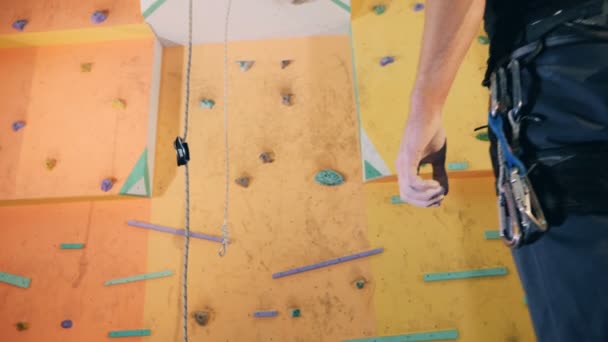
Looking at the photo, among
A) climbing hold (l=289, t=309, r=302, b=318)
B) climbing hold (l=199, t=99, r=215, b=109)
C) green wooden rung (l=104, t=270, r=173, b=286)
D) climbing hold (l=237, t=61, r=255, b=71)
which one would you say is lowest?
climbing hold (l=289, t=309, r=302, b=318)

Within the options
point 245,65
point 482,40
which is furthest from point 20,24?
point 482,40

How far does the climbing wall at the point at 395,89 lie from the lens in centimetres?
168

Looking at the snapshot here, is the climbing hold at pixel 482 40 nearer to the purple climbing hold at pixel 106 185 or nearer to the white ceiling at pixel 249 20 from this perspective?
the white ceiling at pixel 249 20

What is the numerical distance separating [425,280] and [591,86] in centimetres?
132

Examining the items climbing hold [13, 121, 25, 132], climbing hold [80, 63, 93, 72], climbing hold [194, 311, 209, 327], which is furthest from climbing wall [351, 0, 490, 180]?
climbing hold [13, 121, 25, 132]

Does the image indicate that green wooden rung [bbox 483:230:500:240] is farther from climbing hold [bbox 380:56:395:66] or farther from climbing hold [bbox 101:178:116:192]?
climbing hold [bbox 101:178:116:192]

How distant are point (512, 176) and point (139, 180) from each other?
1606 mm

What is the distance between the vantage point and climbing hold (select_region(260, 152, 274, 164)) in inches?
74.2

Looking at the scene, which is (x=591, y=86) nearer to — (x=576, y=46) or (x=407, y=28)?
(x=576, y=46)

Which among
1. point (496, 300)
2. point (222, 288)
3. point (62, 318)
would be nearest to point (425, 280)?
point (496, 300)

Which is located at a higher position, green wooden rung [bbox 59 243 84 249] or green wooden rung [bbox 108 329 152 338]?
green wooden rung [bbox 59 243 84 249]

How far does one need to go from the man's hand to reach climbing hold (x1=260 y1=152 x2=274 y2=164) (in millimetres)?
818

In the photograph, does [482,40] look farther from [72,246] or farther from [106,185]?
[72,246]

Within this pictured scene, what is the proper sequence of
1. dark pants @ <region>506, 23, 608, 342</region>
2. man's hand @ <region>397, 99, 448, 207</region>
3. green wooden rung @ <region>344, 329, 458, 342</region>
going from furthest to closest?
green wooden rung @ <region>344, 329, 458, 342</region>, man's hand @ <region>397, 99, 448, 207</region>, dark pants @ <region>506, 23, 608, 342</region>
